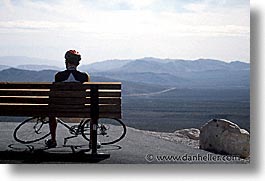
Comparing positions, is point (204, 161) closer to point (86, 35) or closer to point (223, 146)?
point (223, 146)

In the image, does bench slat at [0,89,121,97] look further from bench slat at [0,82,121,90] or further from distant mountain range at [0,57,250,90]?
distant mountain range at [0,57,250,90]

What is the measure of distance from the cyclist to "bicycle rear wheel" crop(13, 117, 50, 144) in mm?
76

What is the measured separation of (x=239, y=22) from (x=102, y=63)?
1.60 m

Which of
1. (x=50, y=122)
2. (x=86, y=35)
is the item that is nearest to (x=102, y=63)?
(x=86, y=35)

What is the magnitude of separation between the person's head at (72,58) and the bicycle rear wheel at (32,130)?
69 cm

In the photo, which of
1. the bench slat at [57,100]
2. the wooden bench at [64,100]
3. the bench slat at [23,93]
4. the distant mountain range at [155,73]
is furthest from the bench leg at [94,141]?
the bench slat at [23,93]

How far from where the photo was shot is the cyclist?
6793 mm

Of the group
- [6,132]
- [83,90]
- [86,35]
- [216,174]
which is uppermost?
[86,35]

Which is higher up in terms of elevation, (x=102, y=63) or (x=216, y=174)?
(x=102, y=63)

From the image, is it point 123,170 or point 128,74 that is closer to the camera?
point 123,170

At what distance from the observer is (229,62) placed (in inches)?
272

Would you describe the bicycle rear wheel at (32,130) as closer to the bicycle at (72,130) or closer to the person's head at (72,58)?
the bicycle at (72,130)

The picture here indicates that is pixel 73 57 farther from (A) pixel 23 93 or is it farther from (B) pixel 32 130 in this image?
(B) pixel 32 130

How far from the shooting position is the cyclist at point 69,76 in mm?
6793
